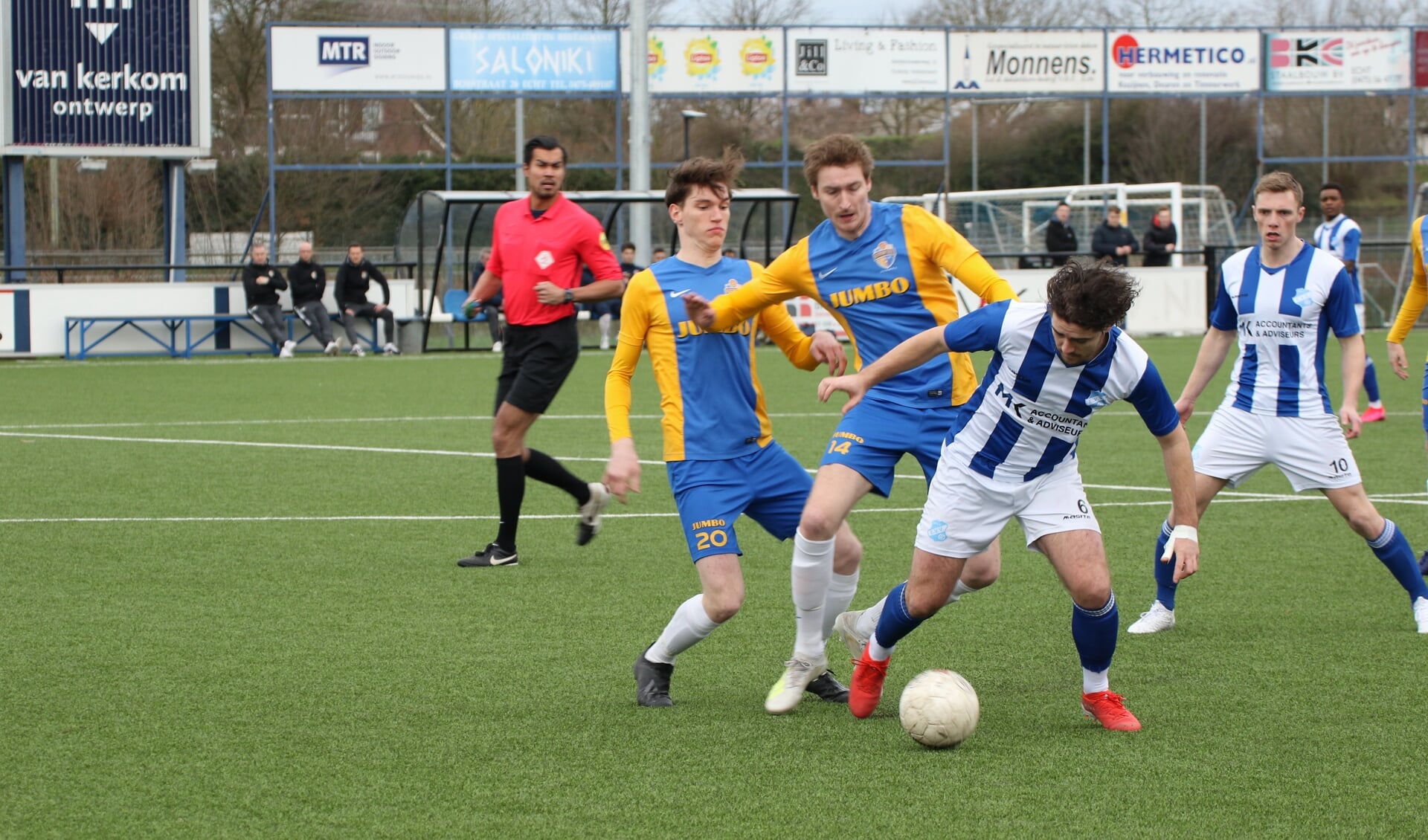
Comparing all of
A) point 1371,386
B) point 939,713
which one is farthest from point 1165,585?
point 1371,386

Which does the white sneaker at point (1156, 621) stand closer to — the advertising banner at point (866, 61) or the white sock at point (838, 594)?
the white sock at point (838, 594)

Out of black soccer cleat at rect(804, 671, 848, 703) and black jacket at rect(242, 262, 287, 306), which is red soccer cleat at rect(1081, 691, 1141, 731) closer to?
black soccer cleat at rect(804, 671, 848, 703)

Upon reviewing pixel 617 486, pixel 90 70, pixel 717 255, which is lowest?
pixel 617 486

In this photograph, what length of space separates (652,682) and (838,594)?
681 mm

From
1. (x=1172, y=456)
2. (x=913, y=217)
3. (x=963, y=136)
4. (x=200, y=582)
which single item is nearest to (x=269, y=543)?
(x=200, y=582)

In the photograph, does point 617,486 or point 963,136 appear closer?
point 617,486

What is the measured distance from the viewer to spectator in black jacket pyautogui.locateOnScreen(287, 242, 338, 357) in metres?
20.6

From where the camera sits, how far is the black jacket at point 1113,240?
75.5ft

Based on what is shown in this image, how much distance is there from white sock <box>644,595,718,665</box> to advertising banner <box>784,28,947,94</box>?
24.5m

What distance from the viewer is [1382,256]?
28.8m

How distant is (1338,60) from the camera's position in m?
30.1

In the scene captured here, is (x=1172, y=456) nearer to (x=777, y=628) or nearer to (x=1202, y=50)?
(x=777, y=628)

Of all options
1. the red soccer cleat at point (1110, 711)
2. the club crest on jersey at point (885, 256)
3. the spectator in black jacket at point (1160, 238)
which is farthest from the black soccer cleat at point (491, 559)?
the spectator in black jacket at point (1160, 238)

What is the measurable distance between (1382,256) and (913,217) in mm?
26699
